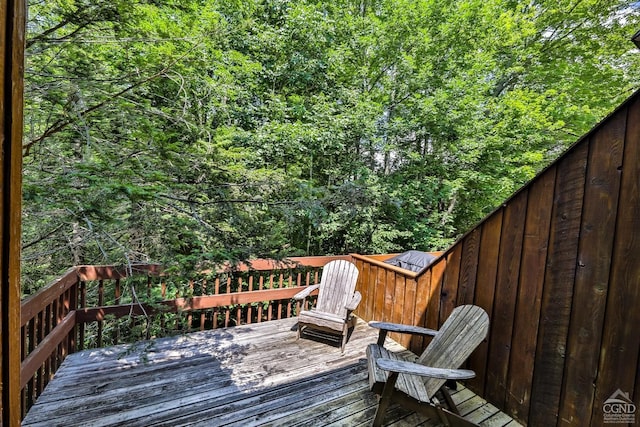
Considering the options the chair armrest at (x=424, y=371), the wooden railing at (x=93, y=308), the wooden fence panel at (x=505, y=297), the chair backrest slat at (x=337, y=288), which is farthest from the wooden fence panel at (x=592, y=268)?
the wooden railing at (x=93, y=308)

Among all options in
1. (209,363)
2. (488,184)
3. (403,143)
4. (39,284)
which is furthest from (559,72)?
(39,284)

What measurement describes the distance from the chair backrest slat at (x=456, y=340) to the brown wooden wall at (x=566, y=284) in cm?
26

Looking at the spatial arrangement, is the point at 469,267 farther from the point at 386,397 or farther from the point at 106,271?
the point at 106,271

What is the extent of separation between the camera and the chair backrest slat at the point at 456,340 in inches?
76.5

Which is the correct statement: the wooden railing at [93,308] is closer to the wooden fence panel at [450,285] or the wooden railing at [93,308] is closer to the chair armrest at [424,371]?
the wooden fence panel at [450,285]

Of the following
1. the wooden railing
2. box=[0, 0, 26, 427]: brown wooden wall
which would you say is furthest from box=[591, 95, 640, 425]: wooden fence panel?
the wooden railing

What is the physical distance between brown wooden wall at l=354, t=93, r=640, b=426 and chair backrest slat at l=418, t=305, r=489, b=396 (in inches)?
10.1

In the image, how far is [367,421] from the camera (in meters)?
1.95

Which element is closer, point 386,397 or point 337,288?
point 386,397

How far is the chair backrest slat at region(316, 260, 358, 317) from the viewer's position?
3.21 metres

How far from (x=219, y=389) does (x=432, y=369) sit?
5.31ft

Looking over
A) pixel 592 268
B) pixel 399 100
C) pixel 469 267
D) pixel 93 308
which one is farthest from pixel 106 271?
pixel 399 100

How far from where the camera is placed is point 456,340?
2.06m

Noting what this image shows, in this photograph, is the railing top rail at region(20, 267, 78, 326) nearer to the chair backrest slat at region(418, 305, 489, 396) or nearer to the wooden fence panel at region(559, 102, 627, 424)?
the chair backrest slat at region(418, 305, 489, 396)
